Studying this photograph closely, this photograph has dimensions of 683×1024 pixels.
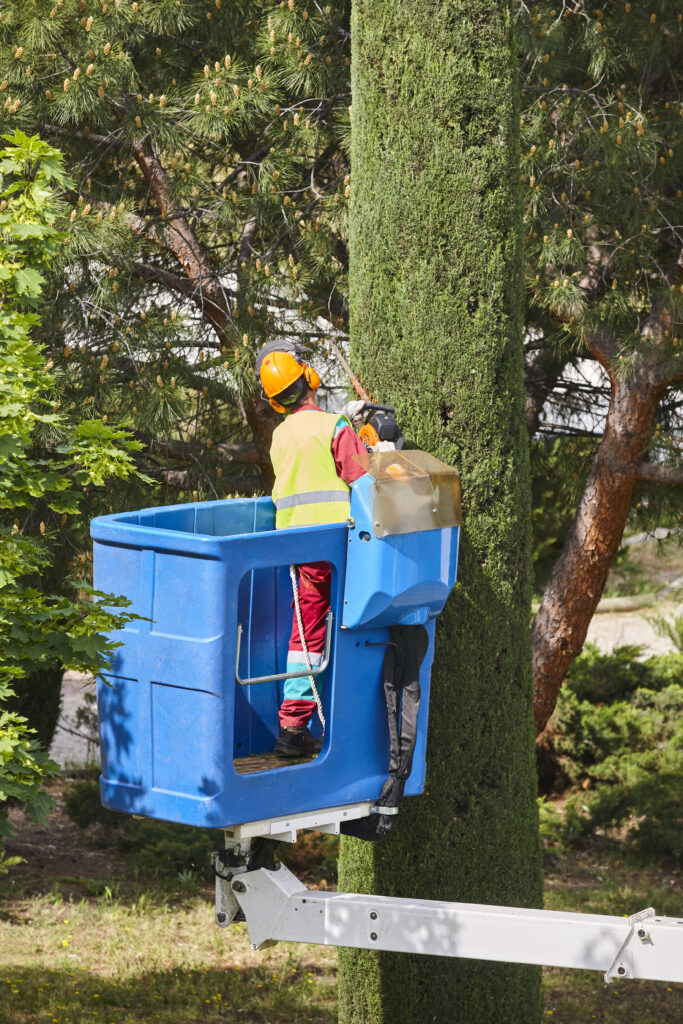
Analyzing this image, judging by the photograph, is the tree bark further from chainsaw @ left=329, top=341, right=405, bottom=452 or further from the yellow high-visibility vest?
the yellow high-visibility vest

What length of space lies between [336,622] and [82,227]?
2803mm

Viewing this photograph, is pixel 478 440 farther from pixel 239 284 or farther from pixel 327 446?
pixel 239 284

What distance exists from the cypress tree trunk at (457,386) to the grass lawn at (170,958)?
1.05 meters

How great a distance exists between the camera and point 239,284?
6.06m

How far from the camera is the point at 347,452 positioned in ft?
12.2

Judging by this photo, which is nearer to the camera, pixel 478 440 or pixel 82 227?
pixel 478 440

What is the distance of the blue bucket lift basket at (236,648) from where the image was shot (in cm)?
320

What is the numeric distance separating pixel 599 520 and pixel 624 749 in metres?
2.71

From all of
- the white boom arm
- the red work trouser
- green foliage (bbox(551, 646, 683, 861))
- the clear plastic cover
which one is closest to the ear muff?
the clear plastic cover

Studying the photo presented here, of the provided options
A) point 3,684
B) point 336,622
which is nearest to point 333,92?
point 336,622

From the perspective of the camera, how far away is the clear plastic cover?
11.3 feet

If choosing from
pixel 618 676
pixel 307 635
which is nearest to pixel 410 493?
pixel 307 635

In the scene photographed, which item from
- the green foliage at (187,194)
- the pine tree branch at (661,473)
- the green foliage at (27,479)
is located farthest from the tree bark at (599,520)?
the green foliage at (27,479)

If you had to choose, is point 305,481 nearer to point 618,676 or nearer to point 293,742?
point 293,742
